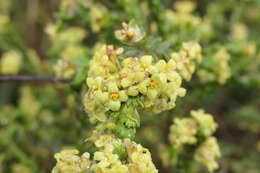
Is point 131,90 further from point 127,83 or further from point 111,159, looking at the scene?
point 111,159

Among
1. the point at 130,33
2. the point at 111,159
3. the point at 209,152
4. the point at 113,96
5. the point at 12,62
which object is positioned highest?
the point at 12,62

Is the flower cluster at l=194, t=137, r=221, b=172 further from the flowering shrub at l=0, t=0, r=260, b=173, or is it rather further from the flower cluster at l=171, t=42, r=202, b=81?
the flower cluster at l=171, t=42, r=202, b=81

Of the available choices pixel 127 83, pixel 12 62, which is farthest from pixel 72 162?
pixel 12 62

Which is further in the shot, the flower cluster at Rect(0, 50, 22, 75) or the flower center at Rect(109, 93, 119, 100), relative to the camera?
the flower cluster at Rect(0, 50, 22, 75)

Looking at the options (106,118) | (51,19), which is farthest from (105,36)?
(51,19)

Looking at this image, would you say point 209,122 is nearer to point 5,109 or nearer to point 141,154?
point 141,154

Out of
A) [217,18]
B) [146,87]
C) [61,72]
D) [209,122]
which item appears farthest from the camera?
[217,18]

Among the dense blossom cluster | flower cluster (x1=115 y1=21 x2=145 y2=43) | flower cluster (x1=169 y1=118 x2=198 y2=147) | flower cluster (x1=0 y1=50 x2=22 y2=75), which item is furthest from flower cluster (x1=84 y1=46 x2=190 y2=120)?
flower cluster (x1=0 y1=50 x2=22 y2=75)
